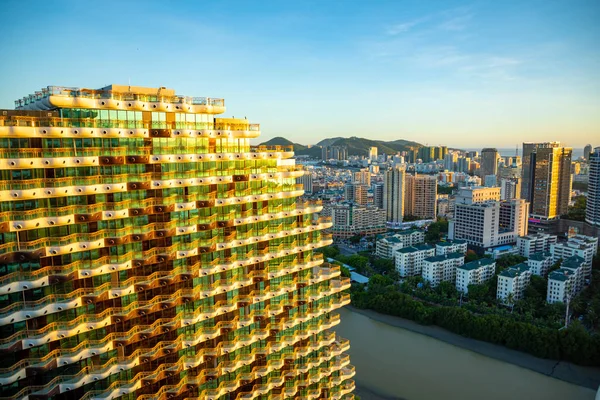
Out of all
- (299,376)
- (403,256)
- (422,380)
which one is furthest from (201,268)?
(403,256)

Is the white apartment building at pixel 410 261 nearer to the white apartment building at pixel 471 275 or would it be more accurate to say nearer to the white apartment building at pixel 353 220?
the white apartment building at pixel 471 275

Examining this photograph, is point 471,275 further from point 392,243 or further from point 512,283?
point 392,243

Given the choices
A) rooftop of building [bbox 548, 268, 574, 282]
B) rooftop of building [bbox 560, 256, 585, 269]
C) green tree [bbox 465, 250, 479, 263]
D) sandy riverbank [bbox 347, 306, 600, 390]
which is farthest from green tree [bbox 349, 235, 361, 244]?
rooftop of building [bbox 548, 268, 574, 282]

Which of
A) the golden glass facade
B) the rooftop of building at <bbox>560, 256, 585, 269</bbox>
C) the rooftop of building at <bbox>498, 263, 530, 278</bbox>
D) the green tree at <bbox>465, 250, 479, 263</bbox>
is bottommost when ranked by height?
the green tree at <bbox>465, 250, 479, 263</bbox>

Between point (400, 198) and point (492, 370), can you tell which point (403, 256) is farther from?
point (400, 198)

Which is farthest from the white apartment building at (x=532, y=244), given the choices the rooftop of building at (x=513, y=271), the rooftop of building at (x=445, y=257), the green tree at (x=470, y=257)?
the rooftop of building at (x=513, y=271)

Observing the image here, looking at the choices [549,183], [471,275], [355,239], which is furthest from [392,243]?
[549,183]

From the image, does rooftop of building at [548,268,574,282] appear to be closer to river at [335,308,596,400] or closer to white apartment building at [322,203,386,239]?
river at [335,308,596,400]
